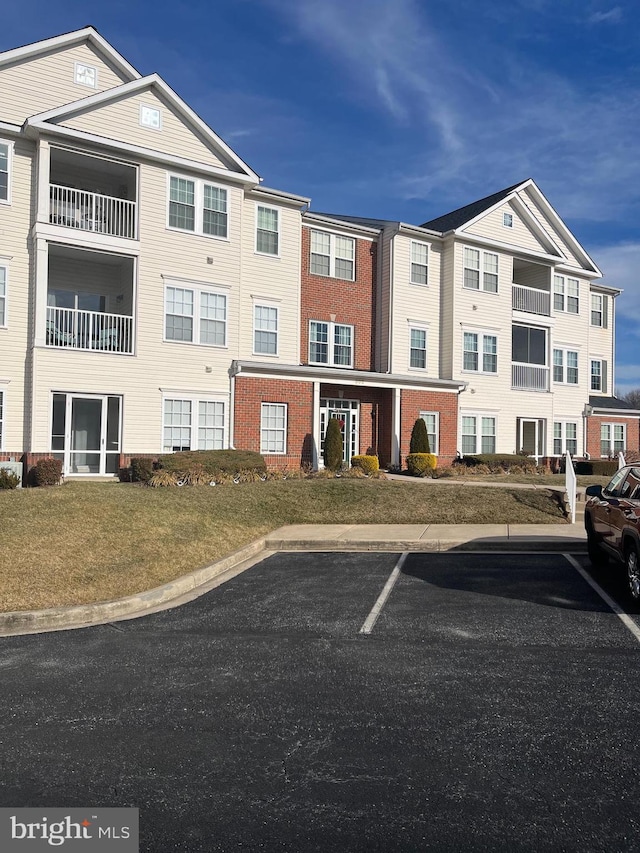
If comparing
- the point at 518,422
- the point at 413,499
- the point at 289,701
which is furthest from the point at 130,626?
the point at 518,422

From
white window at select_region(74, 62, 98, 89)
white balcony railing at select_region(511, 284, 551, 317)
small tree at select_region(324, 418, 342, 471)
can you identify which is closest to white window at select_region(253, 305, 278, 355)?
small tree at select_region(324, 418, 342, 471)

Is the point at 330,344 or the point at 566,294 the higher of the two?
the point at 566,294

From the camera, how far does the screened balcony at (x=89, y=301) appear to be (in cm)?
2083

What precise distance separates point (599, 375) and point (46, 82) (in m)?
28.7

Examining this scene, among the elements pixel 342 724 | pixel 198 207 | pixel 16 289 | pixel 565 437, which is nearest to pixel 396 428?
pixel 565 437

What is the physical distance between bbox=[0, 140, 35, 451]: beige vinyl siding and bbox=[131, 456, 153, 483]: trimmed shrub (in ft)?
10.6

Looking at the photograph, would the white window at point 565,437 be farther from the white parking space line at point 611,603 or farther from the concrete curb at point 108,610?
the concrete curb at point 108,610

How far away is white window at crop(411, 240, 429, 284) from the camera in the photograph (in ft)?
92.0

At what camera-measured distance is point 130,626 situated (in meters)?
8.23

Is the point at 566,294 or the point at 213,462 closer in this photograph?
the point at 213,462

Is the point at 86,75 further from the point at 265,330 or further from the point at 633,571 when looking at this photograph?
the point at 633,571

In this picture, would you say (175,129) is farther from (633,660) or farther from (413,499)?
(633,660)

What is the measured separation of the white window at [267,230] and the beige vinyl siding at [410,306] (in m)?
5.10

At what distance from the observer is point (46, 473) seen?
1828cm
